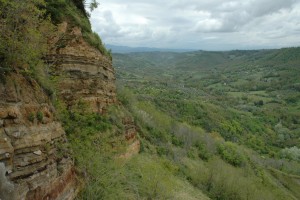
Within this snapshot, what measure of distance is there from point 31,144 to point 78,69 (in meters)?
10.9

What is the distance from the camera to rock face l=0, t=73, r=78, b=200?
473 inches

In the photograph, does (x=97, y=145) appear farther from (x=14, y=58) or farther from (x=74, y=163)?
(x=14, y=58)

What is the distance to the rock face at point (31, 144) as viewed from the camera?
1202 cm

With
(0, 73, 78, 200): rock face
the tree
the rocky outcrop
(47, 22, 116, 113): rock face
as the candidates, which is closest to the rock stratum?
(0, 73, 78, 200): rock face

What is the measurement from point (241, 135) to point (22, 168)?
13047 centimetres

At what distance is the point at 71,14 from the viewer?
24.0m

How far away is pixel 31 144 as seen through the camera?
1316 cm

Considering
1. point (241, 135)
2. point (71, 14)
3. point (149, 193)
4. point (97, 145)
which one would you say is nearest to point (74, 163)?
point (97, 145)

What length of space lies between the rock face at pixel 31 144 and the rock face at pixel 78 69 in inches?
246

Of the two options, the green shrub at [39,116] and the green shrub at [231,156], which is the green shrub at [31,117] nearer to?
the green shrub at [39,116]

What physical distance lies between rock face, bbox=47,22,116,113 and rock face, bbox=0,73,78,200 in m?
6.25

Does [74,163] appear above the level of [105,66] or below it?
below

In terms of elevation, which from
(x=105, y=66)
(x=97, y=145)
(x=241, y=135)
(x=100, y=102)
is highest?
(x=105, y=66)

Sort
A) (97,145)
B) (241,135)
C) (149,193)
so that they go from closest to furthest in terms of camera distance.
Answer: (97,145), (149,193), (241,135)
